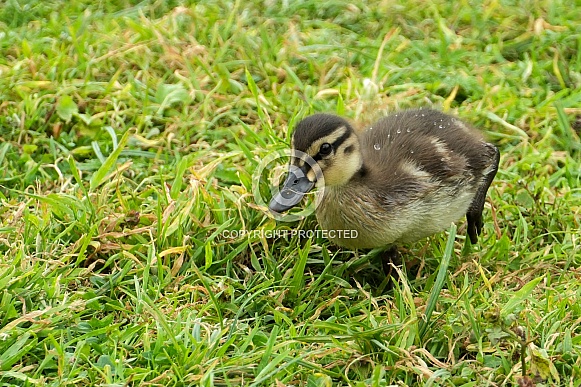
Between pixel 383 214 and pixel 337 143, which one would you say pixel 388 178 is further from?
pixel 337 143

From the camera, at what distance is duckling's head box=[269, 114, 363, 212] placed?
365 centimetres

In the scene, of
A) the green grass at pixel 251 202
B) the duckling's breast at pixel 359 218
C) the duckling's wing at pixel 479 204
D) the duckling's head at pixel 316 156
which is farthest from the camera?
the duckling's wing at pixel 479 204

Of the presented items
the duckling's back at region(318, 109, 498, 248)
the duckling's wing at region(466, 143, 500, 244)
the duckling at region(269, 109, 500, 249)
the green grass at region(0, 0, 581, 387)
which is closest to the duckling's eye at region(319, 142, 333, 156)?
the duckling at region(269, 109, 500, 249)

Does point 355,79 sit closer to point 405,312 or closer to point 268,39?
point 268,39

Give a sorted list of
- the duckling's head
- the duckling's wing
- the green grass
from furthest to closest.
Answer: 1. the duckling's wing
2. the duckling's head
3. the green grass

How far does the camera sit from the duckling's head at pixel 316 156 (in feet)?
12.0

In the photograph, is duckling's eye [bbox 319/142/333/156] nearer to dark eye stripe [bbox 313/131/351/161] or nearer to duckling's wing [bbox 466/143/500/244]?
dark eye stripe [bbox 313/131/351/161]

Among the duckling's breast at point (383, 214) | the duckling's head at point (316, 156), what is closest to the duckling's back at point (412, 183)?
the duckling's breast at point (383, 214)

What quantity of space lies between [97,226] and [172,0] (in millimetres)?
2792

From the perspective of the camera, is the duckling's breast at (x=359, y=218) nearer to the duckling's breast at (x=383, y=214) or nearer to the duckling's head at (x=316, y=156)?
the duckling's breast at (x=383, y=214)

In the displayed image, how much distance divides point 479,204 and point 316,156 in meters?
0.90

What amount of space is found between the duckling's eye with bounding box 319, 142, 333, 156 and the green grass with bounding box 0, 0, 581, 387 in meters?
0.43

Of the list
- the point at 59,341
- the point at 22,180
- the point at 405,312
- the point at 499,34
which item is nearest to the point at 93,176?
the point at 22,180

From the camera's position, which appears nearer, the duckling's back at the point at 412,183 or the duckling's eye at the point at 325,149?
the duckling's eye at the point at 325,149
